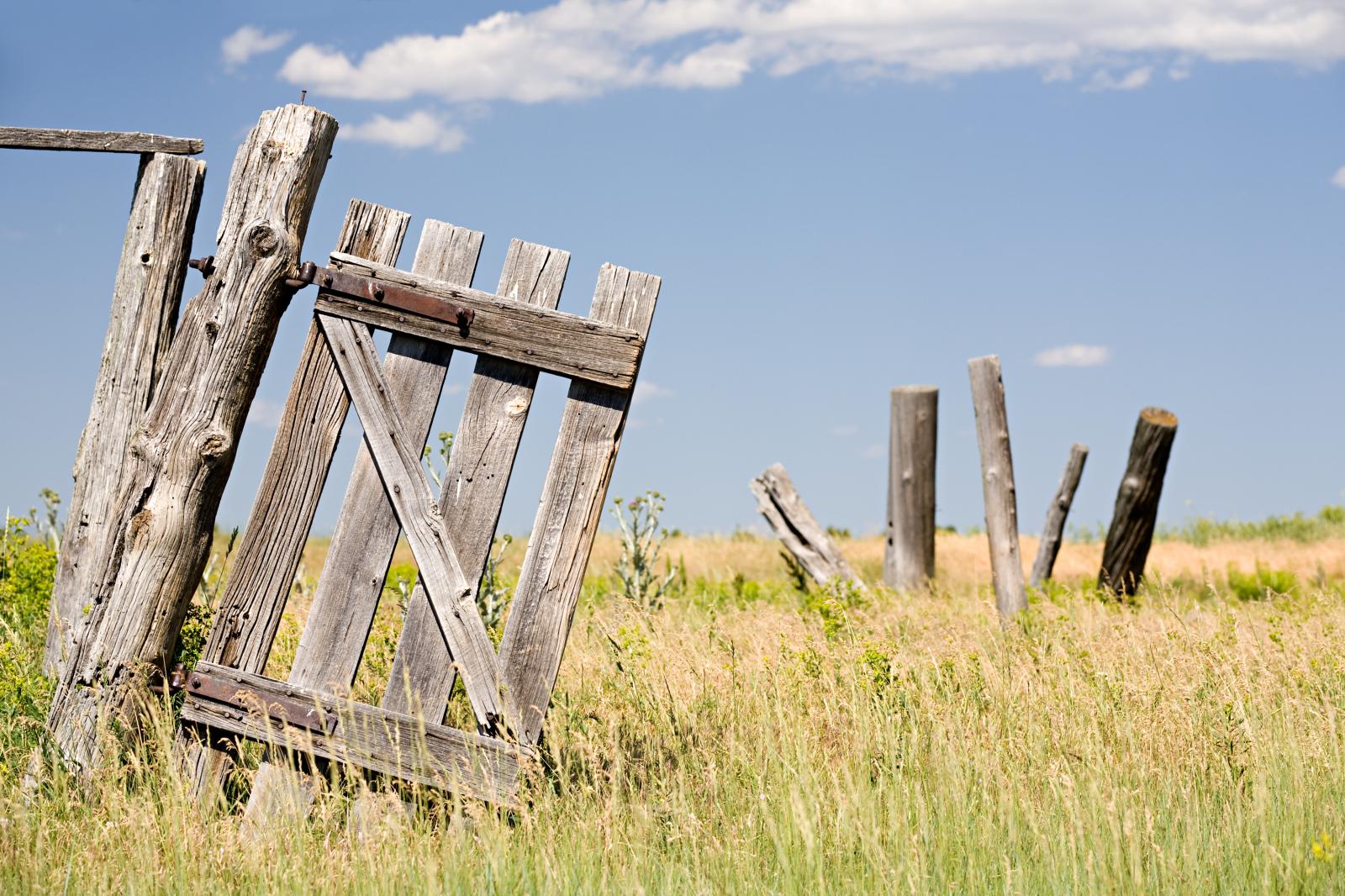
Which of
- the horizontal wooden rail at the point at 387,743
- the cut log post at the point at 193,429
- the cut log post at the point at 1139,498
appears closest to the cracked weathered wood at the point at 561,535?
the horizontal wooden rail at the point at 387,743

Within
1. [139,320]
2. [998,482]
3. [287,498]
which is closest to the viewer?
[287,498]

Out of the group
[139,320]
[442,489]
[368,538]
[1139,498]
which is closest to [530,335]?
[442,489]

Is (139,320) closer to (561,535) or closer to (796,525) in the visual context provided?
(561,535)

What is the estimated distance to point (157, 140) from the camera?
4816 mm

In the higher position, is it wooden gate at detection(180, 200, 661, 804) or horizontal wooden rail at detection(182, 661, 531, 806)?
wooden gate at detection(180, 200, 661, 804)

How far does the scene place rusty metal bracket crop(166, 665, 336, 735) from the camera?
402 cm

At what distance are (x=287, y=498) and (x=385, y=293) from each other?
2.91 ft

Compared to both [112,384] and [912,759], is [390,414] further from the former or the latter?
[912,759]

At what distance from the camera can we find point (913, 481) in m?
10.3

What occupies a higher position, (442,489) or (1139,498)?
(1139,498)

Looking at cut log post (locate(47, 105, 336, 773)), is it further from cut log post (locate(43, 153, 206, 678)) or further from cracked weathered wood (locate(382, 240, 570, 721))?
cracked weathered wood (locate(382, 240, 570, 721))

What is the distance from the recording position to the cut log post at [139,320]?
4.71 metres

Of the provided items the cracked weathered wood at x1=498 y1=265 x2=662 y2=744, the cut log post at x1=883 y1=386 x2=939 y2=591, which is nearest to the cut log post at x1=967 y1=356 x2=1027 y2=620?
the cut log post at x1=883 y1=386 x2=939 y2=591

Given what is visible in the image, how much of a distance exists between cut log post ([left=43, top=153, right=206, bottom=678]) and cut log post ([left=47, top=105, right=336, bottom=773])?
19.6 inches
